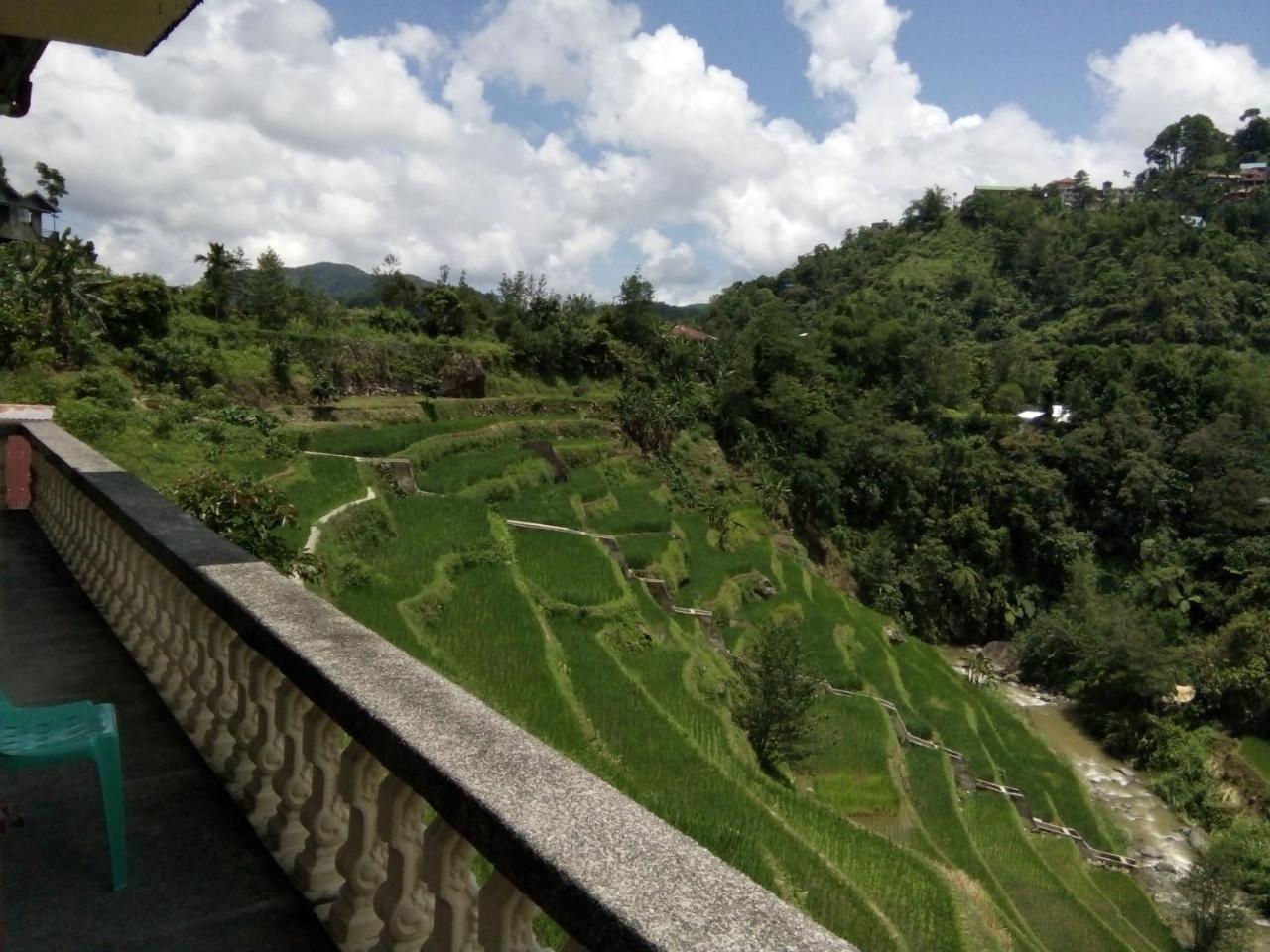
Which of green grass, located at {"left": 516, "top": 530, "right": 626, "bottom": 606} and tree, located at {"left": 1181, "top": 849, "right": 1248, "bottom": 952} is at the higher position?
green grass, located at {"left": 516, "top": 530, "right": 626, "bottom": 606}

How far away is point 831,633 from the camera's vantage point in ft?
84.8

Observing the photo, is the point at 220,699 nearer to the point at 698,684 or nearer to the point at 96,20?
the point at 96,20

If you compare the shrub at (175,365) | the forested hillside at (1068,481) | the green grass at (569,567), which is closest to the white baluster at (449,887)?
the green grass at (569,567)

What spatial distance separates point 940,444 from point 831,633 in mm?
24493

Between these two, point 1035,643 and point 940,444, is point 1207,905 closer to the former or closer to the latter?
point 1035,643

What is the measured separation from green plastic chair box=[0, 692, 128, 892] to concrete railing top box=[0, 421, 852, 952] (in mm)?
442

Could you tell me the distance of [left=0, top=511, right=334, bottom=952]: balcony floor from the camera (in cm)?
213

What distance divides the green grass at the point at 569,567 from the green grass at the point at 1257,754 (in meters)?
24.2

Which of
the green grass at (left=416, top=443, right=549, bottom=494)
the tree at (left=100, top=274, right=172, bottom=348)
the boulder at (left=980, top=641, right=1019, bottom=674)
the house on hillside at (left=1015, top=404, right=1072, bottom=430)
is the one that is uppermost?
the tree at (left=100, top=274, right=172, bottom=348)

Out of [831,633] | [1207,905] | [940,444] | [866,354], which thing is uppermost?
[866,354]

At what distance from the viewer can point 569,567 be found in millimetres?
18328

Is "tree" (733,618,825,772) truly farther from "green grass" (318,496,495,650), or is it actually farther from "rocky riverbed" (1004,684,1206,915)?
"rocky riverbed" (1004,684,1206,915)

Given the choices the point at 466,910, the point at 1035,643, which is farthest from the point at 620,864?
the point at 1035,643

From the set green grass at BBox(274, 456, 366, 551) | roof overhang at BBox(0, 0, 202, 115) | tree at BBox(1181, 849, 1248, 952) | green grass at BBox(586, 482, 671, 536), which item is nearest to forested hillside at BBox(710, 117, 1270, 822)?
tree at BBox(1181, 849, 1248, 952)
